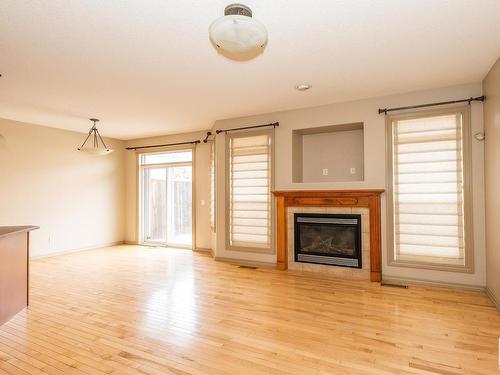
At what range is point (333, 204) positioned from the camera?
4.70 m

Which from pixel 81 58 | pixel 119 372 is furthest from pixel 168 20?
pixel 119 372

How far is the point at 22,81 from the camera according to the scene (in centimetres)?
372

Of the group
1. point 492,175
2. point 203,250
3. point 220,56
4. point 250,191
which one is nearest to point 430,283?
point 492,175

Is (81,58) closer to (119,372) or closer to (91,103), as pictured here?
(91,103)

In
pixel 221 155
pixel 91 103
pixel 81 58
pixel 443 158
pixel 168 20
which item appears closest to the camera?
pixel 168 20

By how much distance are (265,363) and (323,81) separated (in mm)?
3259

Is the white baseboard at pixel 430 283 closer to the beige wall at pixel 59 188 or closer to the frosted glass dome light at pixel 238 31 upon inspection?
the frosted glass dome light at pixel 238 31

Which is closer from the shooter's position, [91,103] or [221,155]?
[91,103]

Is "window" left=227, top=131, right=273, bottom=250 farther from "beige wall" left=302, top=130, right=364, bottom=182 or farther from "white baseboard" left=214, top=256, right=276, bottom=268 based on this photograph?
"beige wall" left=302, top=130, right=364, bottom=182

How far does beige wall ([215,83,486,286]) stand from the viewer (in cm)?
388

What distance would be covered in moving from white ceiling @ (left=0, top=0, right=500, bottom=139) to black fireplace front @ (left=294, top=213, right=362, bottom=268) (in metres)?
1.88

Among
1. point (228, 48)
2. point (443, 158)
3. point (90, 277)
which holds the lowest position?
point (90, 277)

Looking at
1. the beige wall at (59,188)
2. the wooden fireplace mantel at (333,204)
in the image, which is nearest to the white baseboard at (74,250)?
the beige wall at (59,188)

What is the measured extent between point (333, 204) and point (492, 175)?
6.54 ft
